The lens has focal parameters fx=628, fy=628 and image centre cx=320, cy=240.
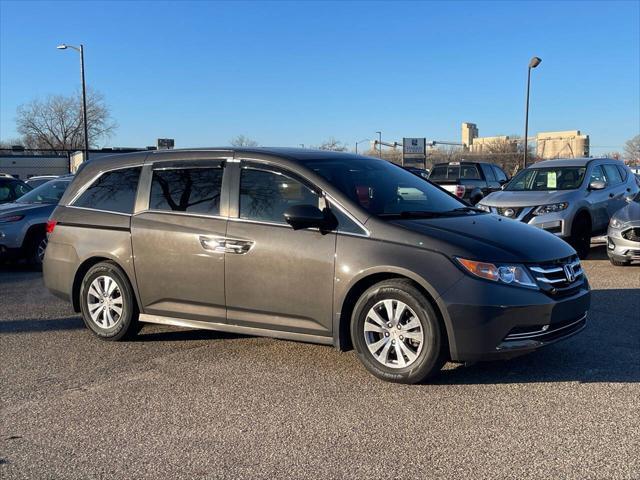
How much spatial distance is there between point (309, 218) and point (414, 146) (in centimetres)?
5589

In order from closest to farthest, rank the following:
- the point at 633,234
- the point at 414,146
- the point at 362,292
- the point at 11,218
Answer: the point at 362,292 → the point at 633,234 → the point at 11,218 → the point at 414,146

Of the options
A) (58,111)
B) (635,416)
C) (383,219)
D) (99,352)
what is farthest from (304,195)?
(58,111)

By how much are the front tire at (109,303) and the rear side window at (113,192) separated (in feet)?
1.91

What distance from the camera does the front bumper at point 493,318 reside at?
4.45 m

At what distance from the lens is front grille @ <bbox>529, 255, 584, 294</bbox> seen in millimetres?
4656

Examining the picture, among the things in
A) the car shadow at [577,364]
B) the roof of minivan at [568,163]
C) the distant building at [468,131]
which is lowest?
the car shadow at [577,364]

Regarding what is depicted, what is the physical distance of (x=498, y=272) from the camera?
4.53 meters

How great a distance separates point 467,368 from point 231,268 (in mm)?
2130

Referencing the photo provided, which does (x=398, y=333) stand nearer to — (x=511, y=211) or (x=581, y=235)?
(x=511, y=211)

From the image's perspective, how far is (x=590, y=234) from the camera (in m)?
11.2

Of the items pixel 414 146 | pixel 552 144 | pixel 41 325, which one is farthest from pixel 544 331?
pixel 552 144

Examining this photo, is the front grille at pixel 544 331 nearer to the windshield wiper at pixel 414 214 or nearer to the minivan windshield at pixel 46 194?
the windshield wiper at pixel 414 214

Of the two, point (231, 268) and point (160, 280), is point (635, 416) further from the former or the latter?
point (160, 280)

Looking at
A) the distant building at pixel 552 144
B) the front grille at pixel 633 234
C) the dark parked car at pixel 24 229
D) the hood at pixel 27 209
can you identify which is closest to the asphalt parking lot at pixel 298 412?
the front grille at pixel 633 234
